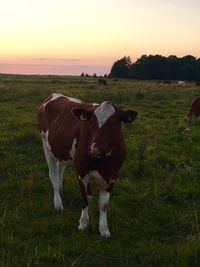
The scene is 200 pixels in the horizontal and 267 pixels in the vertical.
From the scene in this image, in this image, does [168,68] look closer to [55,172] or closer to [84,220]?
[55,172]

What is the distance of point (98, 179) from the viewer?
19.9 feet

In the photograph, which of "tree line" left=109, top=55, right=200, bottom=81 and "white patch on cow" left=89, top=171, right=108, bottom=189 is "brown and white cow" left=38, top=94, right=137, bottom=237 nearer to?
"white patch on cow" left=89, top=171, right=108, bottom=189

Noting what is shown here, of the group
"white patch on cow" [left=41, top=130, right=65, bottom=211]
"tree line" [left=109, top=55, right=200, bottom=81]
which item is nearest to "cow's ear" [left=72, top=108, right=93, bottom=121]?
"white patch on cow" [left=41, top=130, right=65, bottom=211]

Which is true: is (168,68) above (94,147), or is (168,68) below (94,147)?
below

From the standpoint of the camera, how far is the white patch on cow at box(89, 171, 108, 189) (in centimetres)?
601

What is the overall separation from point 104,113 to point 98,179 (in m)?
0.85

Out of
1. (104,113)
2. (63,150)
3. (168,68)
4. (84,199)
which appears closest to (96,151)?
(104,113)

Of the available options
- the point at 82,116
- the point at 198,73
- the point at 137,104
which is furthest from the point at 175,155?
the point at 198,73

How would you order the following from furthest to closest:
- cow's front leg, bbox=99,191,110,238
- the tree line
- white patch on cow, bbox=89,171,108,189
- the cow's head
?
the tree line
cow's front leg, bbox=99,191,110,238
white patch on cow, bbox=89,171,108,189
the cow's head

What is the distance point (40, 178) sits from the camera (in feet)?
28.6

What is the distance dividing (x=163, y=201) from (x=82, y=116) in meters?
2.39

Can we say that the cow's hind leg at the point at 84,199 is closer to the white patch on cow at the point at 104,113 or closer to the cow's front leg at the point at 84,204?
the cow's front leg at the point at 84,204

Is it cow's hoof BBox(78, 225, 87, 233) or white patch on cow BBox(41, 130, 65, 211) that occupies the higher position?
white patch on cow BBox(41, 130, 65, 211)

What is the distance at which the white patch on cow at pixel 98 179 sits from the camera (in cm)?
601
